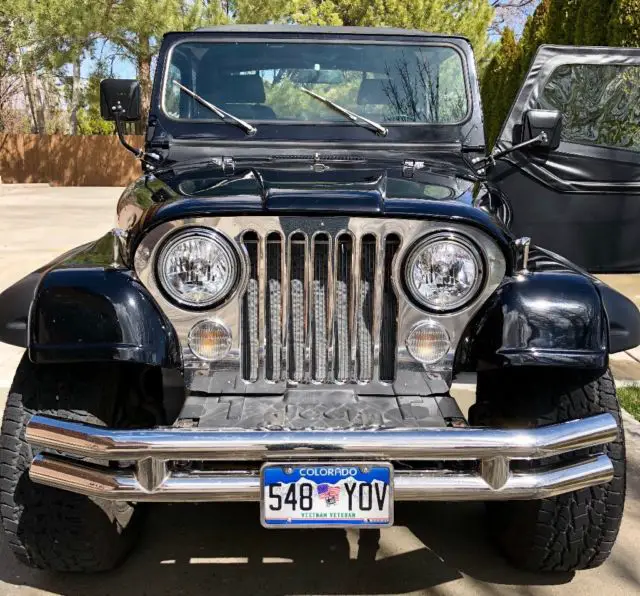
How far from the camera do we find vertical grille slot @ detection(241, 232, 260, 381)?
2.16 metres

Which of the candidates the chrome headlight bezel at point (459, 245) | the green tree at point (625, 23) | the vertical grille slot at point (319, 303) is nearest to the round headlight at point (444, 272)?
the chrome headlight bezel at point (459, 245)

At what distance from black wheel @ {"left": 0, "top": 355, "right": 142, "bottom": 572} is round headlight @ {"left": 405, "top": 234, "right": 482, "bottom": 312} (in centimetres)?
96

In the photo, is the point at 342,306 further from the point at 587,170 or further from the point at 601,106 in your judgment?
the point at 601,106

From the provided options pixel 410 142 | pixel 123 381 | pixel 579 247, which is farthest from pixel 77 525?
pixel 579 247

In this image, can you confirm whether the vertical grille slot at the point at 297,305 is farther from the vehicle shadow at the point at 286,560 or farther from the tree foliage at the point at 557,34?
the tree foliage at the point at 557,34

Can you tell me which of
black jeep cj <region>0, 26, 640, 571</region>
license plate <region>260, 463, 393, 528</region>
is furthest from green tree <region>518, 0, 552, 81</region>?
license plate <region>260, 463, 393, 528</region>

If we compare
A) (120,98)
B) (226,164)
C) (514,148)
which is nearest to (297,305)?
(226,164)

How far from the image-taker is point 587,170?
4.54m

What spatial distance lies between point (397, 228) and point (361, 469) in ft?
2.18

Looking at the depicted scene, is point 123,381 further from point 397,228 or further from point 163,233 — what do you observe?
point 397,228

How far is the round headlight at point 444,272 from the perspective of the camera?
2.15 m

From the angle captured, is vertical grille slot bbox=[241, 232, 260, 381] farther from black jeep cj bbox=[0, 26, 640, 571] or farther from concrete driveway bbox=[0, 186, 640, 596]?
concrete driveway bbox=[0, 186, 640, 596]

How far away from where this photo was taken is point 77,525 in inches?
92.8

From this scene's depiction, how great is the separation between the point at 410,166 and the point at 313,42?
0.95 meters
